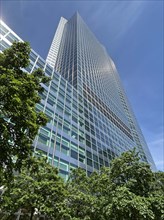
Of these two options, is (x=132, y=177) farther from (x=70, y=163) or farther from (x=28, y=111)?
(x=70, y=163)

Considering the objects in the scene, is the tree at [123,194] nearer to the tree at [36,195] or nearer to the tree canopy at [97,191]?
the tree canopy at [97,191]

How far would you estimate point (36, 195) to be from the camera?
10.5 meters

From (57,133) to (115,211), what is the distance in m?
16.7

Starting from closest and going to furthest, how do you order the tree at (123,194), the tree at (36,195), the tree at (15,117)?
1. the tree at (15,117)
2. the tree at (123,194)
3. the tree at (36,195)

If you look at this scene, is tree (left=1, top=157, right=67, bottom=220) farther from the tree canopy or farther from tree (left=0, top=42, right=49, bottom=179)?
tree (left=0, top=42, right=49, bottom=179)

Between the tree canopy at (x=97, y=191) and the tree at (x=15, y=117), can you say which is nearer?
the tree at (x=15, y=117)

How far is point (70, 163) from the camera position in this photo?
2450cm

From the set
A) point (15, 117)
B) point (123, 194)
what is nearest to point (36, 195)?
point (123, 194)

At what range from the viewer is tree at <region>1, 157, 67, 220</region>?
10.2m

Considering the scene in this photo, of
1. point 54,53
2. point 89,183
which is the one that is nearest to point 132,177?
point 89,183

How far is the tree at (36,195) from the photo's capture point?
10203mm

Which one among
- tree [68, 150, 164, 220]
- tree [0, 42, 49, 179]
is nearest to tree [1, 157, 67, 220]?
tree [68, 150, 164, 220]

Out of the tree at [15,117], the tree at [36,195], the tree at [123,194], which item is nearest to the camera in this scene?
the tree at [15,117]

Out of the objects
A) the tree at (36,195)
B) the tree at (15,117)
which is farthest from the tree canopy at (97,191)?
the tree at (15,117)
